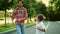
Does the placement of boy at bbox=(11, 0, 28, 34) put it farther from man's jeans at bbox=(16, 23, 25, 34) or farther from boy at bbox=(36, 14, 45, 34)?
boy at bbox=(36, 14, 45, 34)

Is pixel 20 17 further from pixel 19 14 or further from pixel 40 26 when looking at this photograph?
pixel 40 26

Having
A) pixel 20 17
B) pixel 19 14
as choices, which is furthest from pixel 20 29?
pixel 19 14

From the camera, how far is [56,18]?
10406 cm

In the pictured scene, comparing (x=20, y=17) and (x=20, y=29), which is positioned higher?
(x=20, y=17)

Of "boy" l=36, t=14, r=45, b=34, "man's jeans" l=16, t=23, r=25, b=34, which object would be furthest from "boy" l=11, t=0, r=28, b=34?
"boy" l=36, t=14, r=45, b=34

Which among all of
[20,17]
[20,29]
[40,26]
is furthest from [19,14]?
[40,26]

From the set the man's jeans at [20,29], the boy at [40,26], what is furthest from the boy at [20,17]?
the boy at [40,26]

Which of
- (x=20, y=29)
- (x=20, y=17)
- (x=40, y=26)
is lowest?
(x=20, y=29)

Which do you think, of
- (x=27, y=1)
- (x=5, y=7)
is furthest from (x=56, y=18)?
(x=5, y=7)

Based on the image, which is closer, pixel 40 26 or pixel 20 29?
pixel 40 26

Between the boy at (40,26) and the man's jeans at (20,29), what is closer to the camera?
the boy at (40,26)

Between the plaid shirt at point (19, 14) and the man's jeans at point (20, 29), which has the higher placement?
the plaid shirt at point (19, 14)

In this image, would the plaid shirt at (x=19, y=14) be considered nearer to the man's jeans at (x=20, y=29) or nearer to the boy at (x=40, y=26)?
the man's jeans at (x=20, y=29)

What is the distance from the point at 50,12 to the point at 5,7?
278ft
